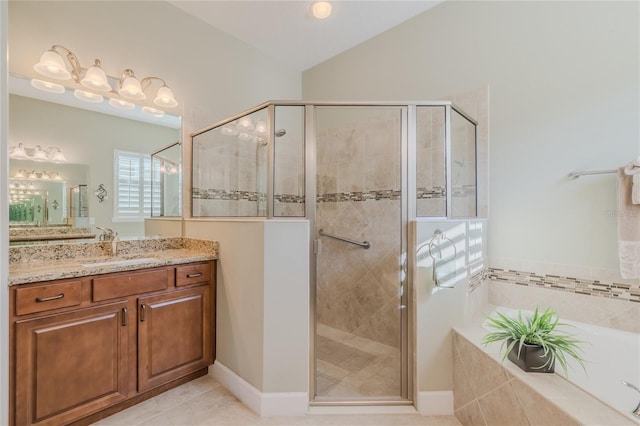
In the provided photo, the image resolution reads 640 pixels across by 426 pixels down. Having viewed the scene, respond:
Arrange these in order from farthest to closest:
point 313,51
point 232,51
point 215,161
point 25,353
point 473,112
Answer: point 313,51, point 232,51, point 215,161, point 473,112, point 25,353

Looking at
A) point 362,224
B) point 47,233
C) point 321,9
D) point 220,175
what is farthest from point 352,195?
point 47,233

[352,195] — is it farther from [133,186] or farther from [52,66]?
[52,66]

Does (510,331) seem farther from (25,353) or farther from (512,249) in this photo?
(25,353)

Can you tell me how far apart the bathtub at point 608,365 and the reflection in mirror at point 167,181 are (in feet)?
8.56

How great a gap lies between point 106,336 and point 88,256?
0.68 meters

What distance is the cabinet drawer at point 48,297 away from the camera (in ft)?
4.44

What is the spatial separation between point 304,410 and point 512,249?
1.94 metres

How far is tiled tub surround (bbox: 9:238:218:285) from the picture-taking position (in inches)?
58.4

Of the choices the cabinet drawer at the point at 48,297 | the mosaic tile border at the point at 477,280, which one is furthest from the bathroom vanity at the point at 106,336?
the mosaic tile border at the point at 477,280

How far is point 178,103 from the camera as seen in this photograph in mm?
2441

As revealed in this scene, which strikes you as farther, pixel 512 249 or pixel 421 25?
pixel 421 25

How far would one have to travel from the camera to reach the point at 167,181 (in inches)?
95.7

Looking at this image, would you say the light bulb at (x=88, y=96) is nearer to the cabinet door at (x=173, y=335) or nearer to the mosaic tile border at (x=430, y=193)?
the cabinet door at (x=173, y=335)

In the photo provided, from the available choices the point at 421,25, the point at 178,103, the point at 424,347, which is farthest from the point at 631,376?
the point at 178,103
